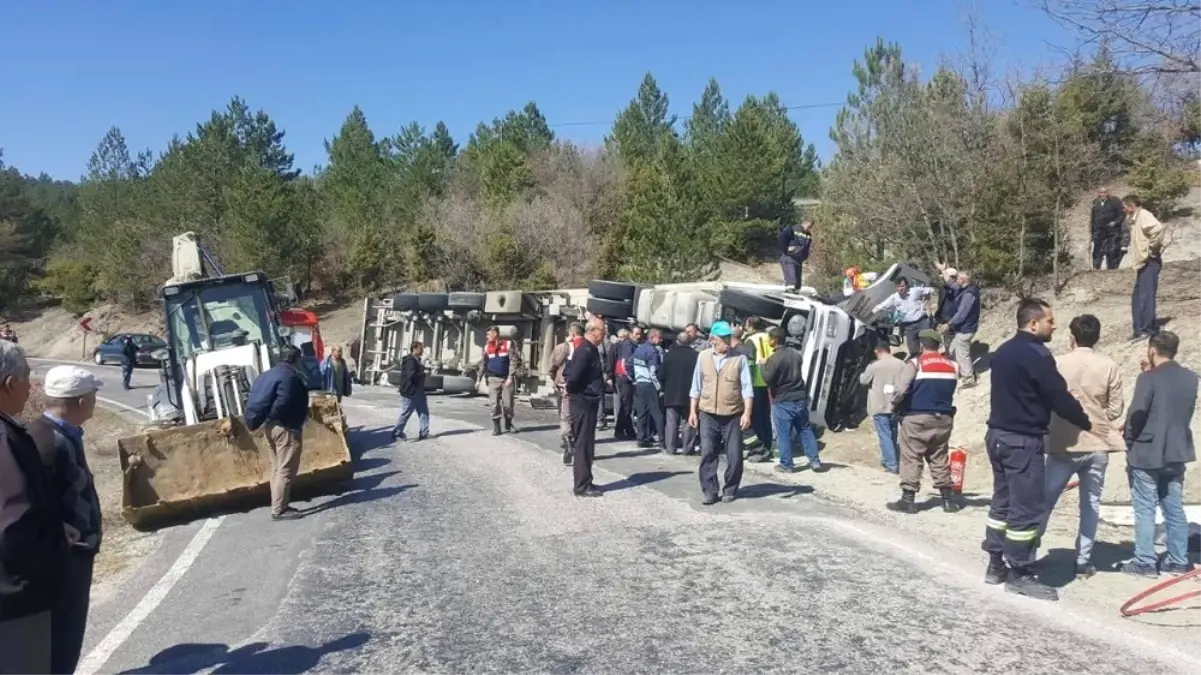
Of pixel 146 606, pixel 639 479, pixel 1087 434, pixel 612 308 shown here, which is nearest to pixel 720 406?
pixel 639 479

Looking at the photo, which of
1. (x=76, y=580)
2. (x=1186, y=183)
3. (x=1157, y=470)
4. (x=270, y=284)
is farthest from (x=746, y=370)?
(x=1186, y=183)

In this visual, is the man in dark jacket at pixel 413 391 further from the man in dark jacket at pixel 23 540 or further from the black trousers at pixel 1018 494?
the man in dark jacket at pixel 23 540

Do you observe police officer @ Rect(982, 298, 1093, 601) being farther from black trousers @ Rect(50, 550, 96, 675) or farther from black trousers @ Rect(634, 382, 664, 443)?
black trousers @ Rect(634, 382, 664, 443)

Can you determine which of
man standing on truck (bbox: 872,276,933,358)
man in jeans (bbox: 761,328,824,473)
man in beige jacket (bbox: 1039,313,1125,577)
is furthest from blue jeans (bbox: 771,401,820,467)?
man in beige jacket (bbox: 1039,313,1125,577)

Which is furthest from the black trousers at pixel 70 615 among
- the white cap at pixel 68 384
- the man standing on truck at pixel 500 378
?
the man standing on truck at pixel 500 378

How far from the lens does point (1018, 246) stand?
1747 centimetres

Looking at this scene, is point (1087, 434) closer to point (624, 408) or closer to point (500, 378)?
point (624, 408)

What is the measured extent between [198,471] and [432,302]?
12.2 meters

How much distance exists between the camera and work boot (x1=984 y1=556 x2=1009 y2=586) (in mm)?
6453

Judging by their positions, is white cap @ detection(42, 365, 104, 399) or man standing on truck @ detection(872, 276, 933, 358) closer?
white cap @ detection(42, 365, 104, 399)

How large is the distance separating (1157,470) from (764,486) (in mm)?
4326

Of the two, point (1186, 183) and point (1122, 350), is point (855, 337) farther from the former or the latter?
point (1186, 183)

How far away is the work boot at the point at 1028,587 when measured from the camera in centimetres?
618

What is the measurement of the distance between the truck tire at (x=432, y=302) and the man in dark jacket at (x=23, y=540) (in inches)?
704
